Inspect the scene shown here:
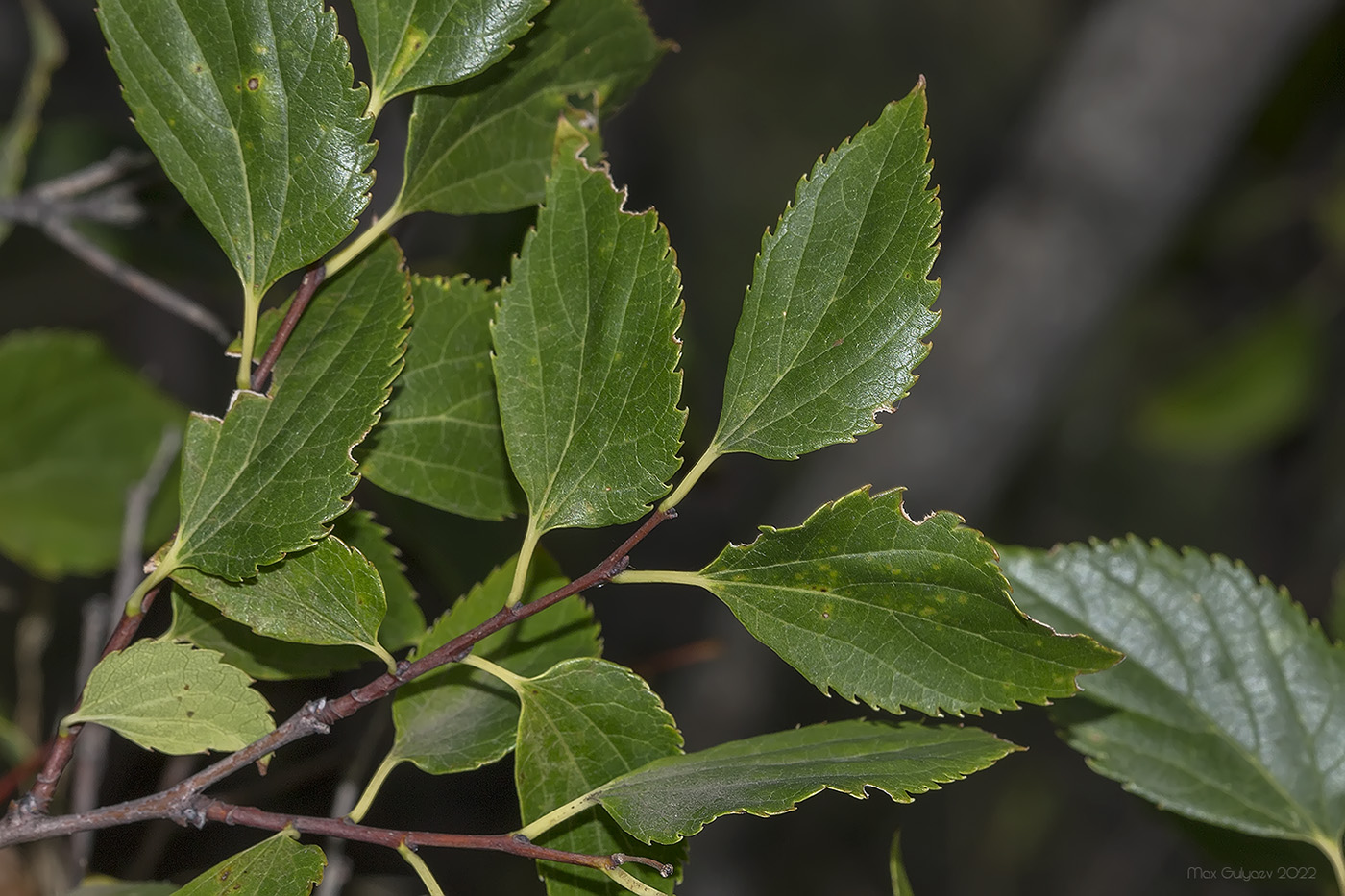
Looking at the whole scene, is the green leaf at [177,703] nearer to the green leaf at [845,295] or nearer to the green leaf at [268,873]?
the green leaf at [268,873]

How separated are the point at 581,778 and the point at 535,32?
0.39 m

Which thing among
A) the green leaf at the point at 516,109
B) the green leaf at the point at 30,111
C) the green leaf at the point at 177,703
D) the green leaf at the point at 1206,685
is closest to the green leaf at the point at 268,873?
the green leaf at the point at 177,703

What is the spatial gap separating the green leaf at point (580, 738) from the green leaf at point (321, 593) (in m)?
0.08

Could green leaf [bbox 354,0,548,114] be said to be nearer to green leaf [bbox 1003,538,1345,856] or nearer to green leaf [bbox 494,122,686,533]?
green leaf [bbox 494,122,686,533]

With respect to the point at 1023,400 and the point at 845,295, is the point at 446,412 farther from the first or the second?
A: the point at 1023,400

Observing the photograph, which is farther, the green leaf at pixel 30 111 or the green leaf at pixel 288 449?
the green leaf at pixel 30 111

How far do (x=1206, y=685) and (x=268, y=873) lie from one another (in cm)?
61

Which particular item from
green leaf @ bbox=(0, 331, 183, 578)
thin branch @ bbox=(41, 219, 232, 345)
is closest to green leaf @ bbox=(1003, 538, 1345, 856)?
thin branch @ bbox=(41, 219, 232, 345)

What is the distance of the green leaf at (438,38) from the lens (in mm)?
504

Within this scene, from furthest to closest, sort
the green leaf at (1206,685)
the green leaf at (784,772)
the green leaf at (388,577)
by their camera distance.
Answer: the green leaf at (1206,685)
the green leaf at (388,577)
the green leaf at (784,772)

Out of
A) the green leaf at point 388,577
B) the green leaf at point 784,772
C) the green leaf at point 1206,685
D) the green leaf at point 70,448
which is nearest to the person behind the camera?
the green leaf at point 784,772

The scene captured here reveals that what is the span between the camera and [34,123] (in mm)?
969

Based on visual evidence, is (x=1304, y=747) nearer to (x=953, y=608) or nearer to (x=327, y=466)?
(x=953, y=608)

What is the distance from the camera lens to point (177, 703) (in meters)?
0.49
